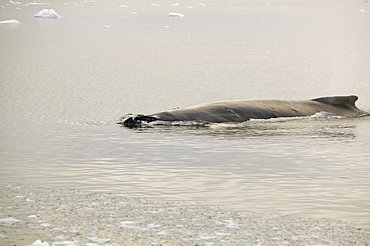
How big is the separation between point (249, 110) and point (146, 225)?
9001 millimetres

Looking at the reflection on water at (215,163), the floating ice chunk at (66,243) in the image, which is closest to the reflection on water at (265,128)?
the reflection on water at (215,163)

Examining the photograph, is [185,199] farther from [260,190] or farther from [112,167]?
[112,167]

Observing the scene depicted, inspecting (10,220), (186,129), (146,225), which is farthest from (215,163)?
(10,220)

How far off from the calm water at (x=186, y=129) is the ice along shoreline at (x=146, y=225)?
475 millimetres

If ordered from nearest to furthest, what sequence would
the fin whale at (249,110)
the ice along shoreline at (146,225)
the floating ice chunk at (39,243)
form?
1. the floating ice chunk at (39,243)
2. the ice along shoreline at (146,225)
3. the fin whale at (249,110)

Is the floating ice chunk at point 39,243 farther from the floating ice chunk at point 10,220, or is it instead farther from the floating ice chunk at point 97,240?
the floating ice chunk at point 10,220

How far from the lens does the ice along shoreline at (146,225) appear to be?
764 cm

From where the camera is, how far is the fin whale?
15930 mm

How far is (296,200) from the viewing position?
9.40 meters

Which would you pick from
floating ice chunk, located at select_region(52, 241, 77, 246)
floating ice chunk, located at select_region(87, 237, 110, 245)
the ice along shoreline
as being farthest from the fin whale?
floating ice chunk, located at select_region(52, 241, 77, 246)

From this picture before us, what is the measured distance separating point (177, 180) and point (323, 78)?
18.1 metres

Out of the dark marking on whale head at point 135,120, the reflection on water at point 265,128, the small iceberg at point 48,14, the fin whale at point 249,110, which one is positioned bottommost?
the reflection on water at point 265,128

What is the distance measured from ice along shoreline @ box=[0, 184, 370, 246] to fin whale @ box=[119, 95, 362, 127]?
6.56 metres

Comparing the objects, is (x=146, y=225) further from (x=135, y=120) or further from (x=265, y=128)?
(x=135, y=120)
